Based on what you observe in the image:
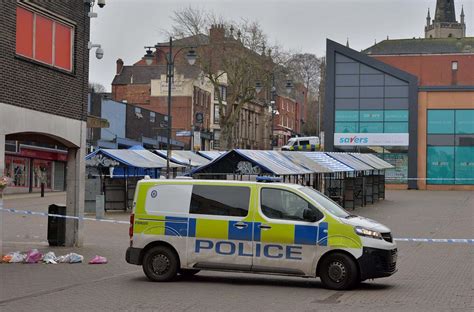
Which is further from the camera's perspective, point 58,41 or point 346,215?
point 58,41

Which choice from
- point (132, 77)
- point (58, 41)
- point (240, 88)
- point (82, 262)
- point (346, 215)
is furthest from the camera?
point (132, 77)

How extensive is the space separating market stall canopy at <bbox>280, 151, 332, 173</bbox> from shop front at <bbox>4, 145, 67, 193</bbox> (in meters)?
23.4

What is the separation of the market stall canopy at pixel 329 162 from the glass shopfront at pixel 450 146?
23.5 metres

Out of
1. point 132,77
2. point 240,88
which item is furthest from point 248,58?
point 132,77

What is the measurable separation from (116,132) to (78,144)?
45.6 metres

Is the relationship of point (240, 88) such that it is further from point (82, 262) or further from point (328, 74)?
point (82, 262)

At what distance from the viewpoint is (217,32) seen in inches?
2320

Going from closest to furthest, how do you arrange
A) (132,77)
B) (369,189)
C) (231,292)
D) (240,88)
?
(231,292), (369,189), (240,88), (132,77)

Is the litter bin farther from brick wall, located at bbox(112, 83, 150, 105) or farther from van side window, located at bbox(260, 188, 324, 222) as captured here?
brick wall, located at bbox(112, 83, 150, 105)

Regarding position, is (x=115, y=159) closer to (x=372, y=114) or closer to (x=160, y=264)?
(x=160, y=264)

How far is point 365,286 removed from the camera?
467 inches

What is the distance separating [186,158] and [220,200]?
110 ft

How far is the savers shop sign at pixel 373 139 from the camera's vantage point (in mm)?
56969

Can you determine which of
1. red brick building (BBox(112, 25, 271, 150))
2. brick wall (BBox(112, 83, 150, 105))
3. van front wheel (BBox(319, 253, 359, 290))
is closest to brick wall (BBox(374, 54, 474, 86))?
red brick building (BBox(112, 25, 271, 150))
